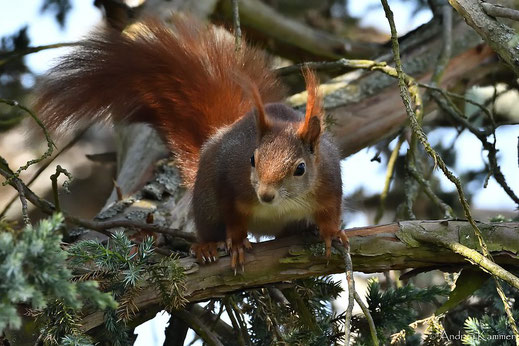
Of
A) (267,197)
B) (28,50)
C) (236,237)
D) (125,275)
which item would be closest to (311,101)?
(267,197)

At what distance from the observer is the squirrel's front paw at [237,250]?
192 cm

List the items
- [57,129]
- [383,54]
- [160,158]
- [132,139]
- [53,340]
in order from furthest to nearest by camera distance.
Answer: [383,54]
[132,139]
[160,158]
[57,129]
[53,340]

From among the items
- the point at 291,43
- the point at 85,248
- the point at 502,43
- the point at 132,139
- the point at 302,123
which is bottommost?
the point at 85,248

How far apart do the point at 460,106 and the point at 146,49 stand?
1.85 metres

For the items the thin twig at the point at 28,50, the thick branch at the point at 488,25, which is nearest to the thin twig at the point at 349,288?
the thick branch at the point at 488,25

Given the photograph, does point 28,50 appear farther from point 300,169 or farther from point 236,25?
point 300,169

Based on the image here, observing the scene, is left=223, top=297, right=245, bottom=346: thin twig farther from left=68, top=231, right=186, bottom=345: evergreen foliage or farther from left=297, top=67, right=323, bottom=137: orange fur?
left=297, top=67, right=323, bottom=137: orange fur

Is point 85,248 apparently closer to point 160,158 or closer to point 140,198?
point 140,198

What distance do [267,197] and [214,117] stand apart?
641 mm

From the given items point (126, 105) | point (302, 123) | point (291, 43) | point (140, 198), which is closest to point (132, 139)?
point (140, 198)

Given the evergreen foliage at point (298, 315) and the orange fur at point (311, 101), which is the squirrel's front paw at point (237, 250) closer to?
the evergreen foliage at point (298, 315)

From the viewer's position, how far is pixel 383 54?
3.51 meters

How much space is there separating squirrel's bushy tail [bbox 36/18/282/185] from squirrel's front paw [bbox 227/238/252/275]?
0.51m

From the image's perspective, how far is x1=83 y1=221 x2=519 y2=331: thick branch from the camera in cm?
185
